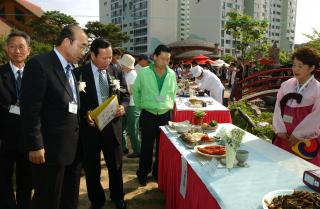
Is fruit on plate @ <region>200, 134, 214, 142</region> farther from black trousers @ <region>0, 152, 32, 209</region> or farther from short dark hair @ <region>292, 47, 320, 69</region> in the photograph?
black trousers @ <region>0, 152, 32, 209</region>

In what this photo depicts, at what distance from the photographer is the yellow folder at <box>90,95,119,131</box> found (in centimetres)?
282

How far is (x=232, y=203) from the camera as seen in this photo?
1634 mm

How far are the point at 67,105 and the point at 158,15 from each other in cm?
7805

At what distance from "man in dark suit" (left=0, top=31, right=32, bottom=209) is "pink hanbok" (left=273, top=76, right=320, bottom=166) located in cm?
256

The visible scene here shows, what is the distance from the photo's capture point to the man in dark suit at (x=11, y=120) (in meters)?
2.69

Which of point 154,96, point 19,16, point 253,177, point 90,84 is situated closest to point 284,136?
point 253,177

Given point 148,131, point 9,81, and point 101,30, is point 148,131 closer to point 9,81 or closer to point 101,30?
point 9,81

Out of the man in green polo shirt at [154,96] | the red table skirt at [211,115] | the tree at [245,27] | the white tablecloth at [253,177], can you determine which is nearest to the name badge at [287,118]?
the white tablecloth at [253,177]

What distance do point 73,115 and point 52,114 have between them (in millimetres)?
171

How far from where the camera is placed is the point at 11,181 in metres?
2.83

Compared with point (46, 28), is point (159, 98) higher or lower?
lower

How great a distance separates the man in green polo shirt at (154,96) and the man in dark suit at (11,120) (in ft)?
4.89

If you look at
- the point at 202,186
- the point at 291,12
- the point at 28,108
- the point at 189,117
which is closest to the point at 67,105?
the point at 28,108

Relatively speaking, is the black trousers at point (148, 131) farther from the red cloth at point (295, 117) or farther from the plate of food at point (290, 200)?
the plate of food at point (290, 200)
